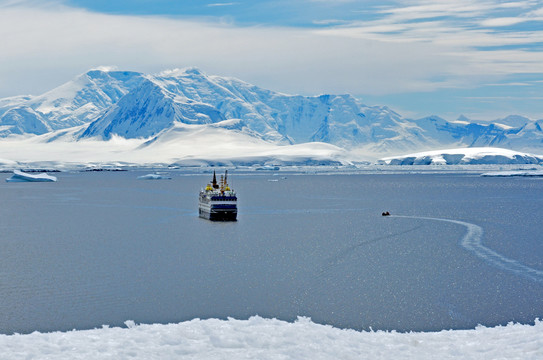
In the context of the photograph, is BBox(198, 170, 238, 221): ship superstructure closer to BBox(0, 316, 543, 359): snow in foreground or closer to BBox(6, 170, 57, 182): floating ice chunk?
BBox(0, 316, 543, 359): snow in foreground

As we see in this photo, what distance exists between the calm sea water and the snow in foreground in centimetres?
766

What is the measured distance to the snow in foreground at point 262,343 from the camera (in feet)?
62.6

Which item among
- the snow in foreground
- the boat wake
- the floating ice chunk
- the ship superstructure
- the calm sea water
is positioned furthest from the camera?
the floating ice chunk

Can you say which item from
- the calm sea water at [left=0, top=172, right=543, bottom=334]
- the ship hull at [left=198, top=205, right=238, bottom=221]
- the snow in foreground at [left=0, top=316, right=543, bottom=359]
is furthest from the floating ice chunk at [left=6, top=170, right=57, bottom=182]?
the snow in foreground at [left=0, top=316, right=543, bottom=359]

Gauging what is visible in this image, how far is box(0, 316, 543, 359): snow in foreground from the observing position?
19.1 metres

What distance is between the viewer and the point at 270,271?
4316cm

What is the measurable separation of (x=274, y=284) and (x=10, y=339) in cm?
2014

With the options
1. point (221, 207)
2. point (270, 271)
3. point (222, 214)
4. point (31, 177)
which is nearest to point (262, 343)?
point (270, 271)

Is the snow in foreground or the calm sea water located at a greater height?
the snow in foreground

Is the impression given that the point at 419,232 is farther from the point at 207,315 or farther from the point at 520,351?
the point at 520,351

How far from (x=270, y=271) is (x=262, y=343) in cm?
2312

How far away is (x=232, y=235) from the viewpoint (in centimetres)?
6456

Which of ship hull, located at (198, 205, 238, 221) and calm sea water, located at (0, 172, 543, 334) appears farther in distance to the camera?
ship hull, located at (198, 205, 238, 221)

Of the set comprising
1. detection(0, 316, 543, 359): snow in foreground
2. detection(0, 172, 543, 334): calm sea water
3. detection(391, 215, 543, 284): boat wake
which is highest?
detection(0, 316, 543, 359): snow in foreground
